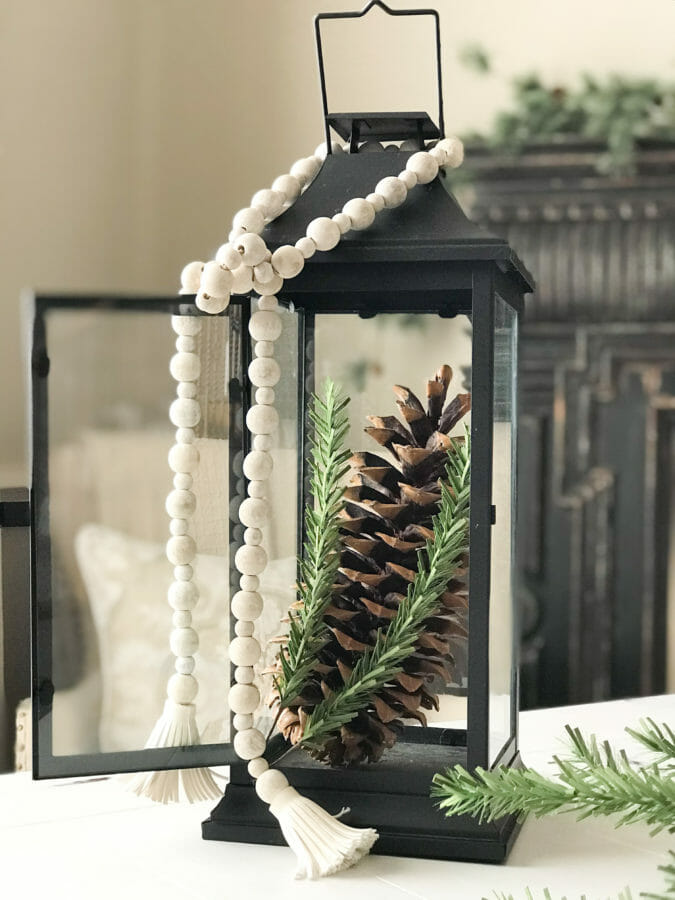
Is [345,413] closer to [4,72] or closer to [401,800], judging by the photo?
[401,800]

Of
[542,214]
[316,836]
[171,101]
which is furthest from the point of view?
[171,101]

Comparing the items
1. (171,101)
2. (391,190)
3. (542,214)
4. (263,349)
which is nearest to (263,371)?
(263,349)

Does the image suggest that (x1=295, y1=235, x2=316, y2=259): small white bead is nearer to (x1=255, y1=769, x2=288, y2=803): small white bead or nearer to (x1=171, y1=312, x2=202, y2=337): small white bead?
(x1=171, y1=312, x2=202, y2=337): small white bead

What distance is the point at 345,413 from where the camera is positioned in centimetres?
61

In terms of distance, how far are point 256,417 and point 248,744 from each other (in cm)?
17

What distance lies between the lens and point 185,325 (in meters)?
0.57

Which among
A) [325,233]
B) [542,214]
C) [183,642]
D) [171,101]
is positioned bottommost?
[183,642]

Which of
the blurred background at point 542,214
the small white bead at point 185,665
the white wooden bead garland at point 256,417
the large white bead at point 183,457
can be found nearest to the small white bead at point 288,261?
the white wooden bead garland at point 256,417

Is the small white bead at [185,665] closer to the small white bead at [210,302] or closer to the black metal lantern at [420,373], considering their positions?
the black metal lantern at [420,373]

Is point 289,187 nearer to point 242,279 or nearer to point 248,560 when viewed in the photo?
point 242,279

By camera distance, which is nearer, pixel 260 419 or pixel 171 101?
pixel 260 419

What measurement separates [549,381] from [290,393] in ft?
4.94

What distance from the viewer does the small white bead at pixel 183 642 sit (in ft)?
1.90

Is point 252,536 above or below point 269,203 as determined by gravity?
below
